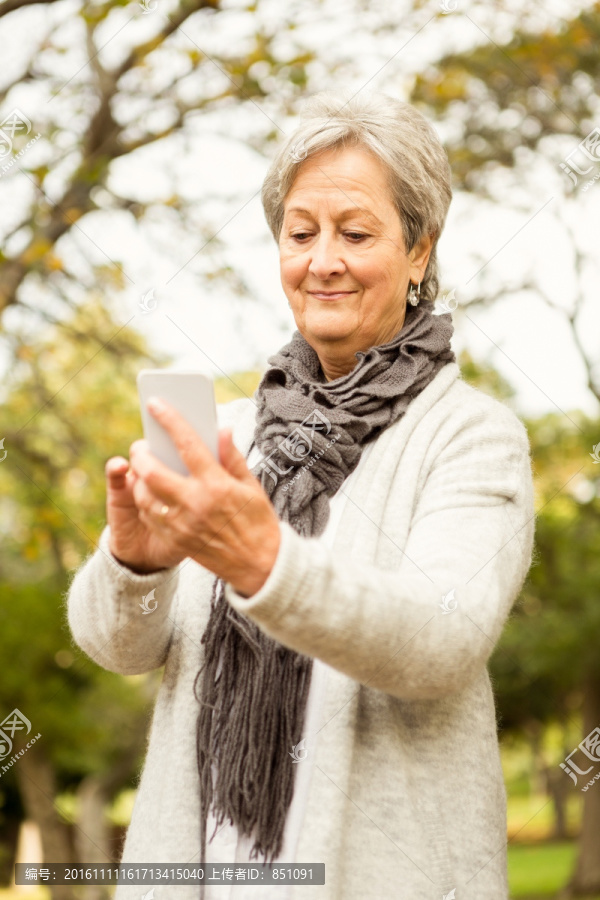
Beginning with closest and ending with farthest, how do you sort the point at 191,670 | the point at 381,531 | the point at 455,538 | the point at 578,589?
1. the point at 455,538
2. the point at 381,531
3. the point at 191,670
4. the point at 578,589

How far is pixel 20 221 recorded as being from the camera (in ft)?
15.9

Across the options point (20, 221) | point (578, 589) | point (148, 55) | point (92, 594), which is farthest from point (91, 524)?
point (578, 589)

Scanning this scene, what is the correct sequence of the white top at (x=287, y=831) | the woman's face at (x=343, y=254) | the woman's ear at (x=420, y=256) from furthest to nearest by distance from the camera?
1. the woman's ear at (x=420, y=256)
2. the woman's face at (x=343, y=254)
3. the white top at (x=287, y=831)

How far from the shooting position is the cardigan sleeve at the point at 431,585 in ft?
3.70

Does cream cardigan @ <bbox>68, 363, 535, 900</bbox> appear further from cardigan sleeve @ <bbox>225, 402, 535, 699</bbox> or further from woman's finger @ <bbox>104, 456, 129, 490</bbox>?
woman's finger @ <bbox>104, 456, 129, 490</bbox>

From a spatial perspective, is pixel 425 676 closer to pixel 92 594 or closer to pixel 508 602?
pixel 508 602

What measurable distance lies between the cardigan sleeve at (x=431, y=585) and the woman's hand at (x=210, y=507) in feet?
0.08

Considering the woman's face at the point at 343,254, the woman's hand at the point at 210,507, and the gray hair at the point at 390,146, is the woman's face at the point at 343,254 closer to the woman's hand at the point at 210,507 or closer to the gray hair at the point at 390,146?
the gray hair at the point at 390,146

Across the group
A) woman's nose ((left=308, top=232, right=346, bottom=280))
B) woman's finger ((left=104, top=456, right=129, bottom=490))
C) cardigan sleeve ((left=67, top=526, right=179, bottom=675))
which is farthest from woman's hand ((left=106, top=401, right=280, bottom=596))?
woman's nose ((left=308, top=232, right=346, bottom=280))

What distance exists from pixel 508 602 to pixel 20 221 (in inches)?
162

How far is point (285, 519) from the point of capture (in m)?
1.55

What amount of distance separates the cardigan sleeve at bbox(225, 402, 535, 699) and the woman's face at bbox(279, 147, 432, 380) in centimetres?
30

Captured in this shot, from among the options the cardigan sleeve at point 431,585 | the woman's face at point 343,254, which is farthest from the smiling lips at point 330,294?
the cardigan sleeve at point 431,585

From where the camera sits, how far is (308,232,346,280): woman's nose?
165 cm
